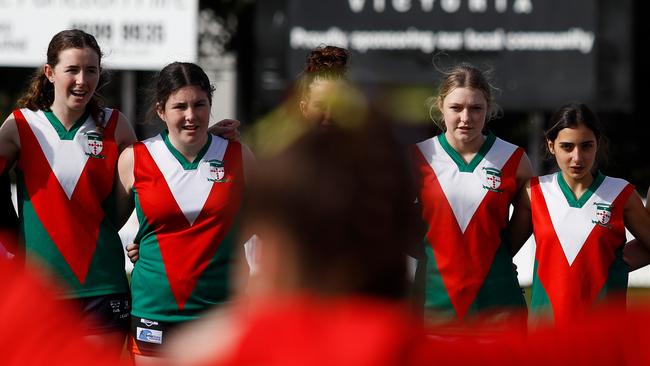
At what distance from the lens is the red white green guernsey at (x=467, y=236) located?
427cm

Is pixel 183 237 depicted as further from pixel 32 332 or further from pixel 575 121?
pixel 32 332

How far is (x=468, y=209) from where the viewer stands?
4.29m

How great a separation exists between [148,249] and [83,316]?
0.36 meters

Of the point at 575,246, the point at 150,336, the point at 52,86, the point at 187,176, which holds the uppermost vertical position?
the point at 52,86

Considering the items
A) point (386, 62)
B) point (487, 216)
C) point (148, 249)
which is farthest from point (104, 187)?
point (386, 62)

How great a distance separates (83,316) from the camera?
436cm

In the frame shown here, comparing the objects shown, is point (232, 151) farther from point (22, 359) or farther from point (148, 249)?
point (22, 359)

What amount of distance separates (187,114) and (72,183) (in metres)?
0.52

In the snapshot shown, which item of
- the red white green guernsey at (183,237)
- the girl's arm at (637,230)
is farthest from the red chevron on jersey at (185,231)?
the girl's arm at (637,230)

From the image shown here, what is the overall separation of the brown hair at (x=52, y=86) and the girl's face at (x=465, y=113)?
139cm

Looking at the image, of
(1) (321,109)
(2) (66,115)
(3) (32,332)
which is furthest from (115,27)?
(3) (32,332)

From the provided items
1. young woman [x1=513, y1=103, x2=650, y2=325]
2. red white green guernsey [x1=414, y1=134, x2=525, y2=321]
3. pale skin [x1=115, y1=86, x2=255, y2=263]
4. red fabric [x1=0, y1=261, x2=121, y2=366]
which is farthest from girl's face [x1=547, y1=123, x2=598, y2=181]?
red fabric [x1=0, y1=261, x2=121, y2=366]

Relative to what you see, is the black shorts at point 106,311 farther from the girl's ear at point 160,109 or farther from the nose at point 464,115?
the nose at point 464,115

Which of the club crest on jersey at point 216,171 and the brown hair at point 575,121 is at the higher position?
the brown hair at point 575,121
